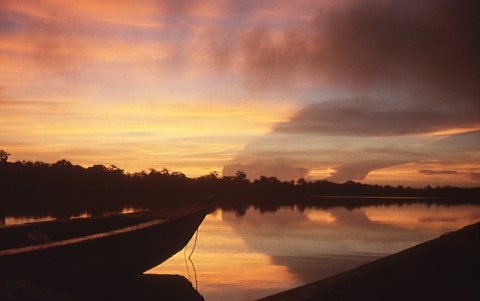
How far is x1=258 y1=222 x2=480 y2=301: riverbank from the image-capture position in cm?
297

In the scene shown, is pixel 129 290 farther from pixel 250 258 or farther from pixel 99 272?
pixel 250 258

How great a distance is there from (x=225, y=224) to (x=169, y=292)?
988cm

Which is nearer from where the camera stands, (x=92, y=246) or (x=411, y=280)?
(x=411, y=280)

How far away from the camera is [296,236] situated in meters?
13.1

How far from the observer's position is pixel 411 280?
3.71 meters

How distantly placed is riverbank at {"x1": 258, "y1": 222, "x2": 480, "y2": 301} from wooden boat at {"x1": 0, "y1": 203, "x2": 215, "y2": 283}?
3.78 m

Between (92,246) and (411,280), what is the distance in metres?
4.83

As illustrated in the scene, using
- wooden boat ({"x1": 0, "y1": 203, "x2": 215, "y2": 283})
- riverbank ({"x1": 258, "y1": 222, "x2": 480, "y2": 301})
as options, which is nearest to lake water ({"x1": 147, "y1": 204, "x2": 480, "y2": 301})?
wooden boat ({"x1": 0, "y1": 203, "x2": 215, "y2": 283})

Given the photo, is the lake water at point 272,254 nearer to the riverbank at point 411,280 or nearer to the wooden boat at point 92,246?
the wooden boat at point 92,246

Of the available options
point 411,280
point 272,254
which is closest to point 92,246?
point 411,280

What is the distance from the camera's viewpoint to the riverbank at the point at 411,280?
9.75 feet

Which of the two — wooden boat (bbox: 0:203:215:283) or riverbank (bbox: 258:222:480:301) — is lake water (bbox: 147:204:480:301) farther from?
riverbank (bbox: 258:222:480:301)

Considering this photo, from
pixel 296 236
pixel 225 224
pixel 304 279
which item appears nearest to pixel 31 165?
pixel 225 224

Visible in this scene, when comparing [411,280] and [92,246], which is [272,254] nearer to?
[92,246]
